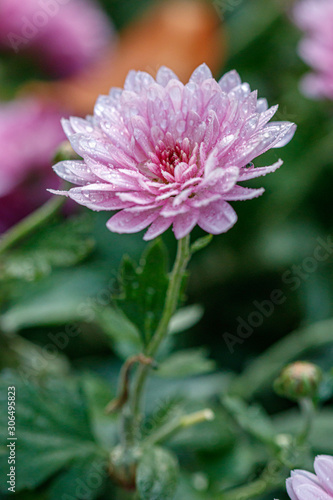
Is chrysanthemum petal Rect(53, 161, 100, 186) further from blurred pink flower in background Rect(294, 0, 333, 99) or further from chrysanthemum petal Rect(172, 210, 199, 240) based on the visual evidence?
blurred pink flower in background Rect(294, 0, 333, 99)

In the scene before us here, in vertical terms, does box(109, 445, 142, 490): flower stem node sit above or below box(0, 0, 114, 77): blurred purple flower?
below

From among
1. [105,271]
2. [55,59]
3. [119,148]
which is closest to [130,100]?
[119,148]

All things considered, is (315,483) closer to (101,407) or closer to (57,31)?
(101,407)

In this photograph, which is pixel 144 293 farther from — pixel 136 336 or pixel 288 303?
pixel 288 303

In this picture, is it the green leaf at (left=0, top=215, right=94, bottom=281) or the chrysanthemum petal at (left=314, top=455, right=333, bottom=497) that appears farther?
the green leaf at (left=0, top=215, right=94, bottom=281)

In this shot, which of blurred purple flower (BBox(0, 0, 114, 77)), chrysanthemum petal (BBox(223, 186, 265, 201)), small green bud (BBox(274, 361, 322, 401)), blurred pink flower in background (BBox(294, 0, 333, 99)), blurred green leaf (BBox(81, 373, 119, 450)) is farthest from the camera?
blurred purple flower (BBox(0, 0, 114, 77))

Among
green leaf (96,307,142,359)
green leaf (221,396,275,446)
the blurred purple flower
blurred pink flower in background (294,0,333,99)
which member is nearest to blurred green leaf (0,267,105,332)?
green leaf (96,307,142,359)

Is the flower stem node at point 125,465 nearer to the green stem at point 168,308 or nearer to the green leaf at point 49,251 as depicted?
the green stem at point 168,308
